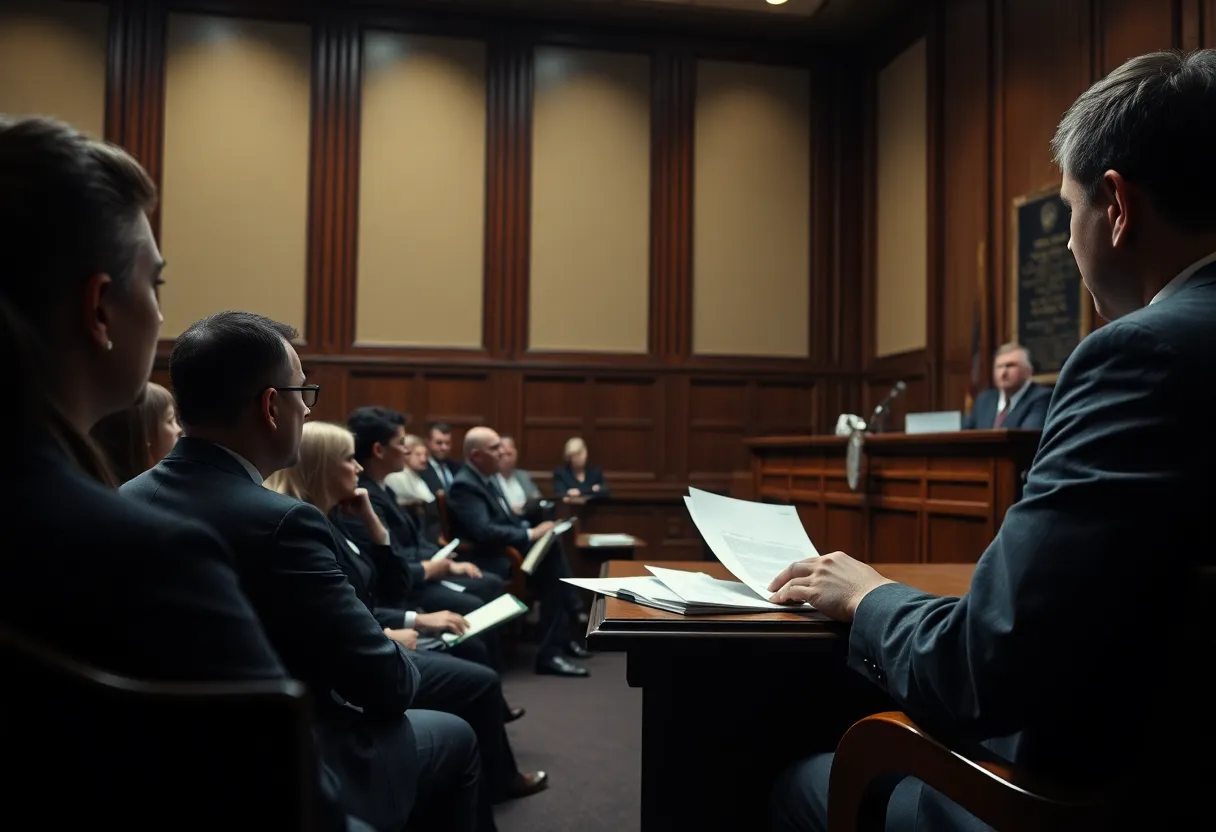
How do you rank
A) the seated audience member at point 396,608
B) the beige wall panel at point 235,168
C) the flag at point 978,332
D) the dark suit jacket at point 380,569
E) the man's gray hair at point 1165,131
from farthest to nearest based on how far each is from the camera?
1. the beige wall panel at point 235,168
2. the flag at point 978,332
3. the dark suit jacket at point 380,569
4. the seated audience member at point 396,608
5. the man's gray hair at point 1165,131

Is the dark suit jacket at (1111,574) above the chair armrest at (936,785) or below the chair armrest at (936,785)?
above

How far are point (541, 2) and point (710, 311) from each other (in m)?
3.03

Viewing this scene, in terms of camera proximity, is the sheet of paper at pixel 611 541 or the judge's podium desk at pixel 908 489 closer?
the judge's podium desk at pixel 908 489

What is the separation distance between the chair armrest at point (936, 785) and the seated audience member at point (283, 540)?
77 centimetres

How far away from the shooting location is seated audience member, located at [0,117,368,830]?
587 millimetres

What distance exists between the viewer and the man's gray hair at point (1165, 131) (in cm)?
97

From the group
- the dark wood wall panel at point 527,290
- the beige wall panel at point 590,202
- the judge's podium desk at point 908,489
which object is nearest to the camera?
the judge's podium desk at point 908,489

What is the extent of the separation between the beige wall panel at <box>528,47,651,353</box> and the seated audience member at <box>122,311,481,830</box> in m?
6.45

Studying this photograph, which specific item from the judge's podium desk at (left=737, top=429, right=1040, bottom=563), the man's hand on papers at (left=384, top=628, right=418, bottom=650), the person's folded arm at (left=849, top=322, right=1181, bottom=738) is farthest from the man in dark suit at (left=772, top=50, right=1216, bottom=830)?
the judge's podium desk at (left=737, top=429, right=1040, bottom=563)

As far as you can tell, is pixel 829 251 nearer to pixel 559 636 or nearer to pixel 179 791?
pixel 559 636

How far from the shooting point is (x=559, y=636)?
473cm

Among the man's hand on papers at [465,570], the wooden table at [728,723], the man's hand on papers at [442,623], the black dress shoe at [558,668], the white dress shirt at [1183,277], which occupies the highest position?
the white dress shirt at [1183,277]

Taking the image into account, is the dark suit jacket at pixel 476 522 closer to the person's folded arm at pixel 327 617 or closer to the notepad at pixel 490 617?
the notepad at pixel 490 617

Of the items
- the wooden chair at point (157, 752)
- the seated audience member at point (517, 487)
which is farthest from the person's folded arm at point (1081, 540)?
the seated audience member at point (517, 487)
